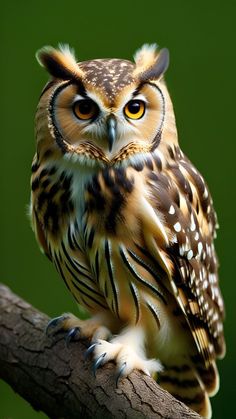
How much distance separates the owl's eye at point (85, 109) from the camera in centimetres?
233

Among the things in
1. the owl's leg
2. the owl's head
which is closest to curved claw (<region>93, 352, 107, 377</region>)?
the owl's leg

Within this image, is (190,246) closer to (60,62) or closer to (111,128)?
(111,128)

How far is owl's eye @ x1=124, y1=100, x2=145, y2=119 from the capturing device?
2346 millimetres

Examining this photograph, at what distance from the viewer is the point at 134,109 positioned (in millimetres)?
2365

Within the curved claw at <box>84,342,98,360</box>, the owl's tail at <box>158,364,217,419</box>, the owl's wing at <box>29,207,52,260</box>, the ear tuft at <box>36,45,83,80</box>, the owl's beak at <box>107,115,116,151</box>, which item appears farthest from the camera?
the owl's tail at <box>158,364,217,419</box>

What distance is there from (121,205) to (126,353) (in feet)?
1.19

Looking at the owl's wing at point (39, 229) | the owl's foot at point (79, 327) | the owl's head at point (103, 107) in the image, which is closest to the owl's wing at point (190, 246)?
the owl's head at point (103, 107)

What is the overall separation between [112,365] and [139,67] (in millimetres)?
723

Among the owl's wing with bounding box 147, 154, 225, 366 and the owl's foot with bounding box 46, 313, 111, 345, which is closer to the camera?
the owl's wing with bounding box 147, 154, 225, 366

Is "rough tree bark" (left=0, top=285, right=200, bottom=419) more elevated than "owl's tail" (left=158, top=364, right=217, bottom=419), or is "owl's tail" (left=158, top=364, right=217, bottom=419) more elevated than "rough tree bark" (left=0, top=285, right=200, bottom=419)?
"rough tree bark" (left=0, top=285, right=200, bottom=419)

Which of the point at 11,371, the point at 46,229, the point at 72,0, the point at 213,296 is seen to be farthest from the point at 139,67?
the point at 72,0

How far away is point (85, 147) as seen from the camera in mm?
2393

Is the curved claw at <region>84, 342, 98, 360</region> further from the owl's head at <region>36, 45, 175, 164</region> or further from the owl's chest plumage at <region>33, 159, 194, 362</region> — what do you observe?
the owl's head at <region>36, 45, 175, 164</region>

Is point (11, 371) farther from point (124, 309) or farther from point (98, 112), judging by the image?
point (98, 112)
